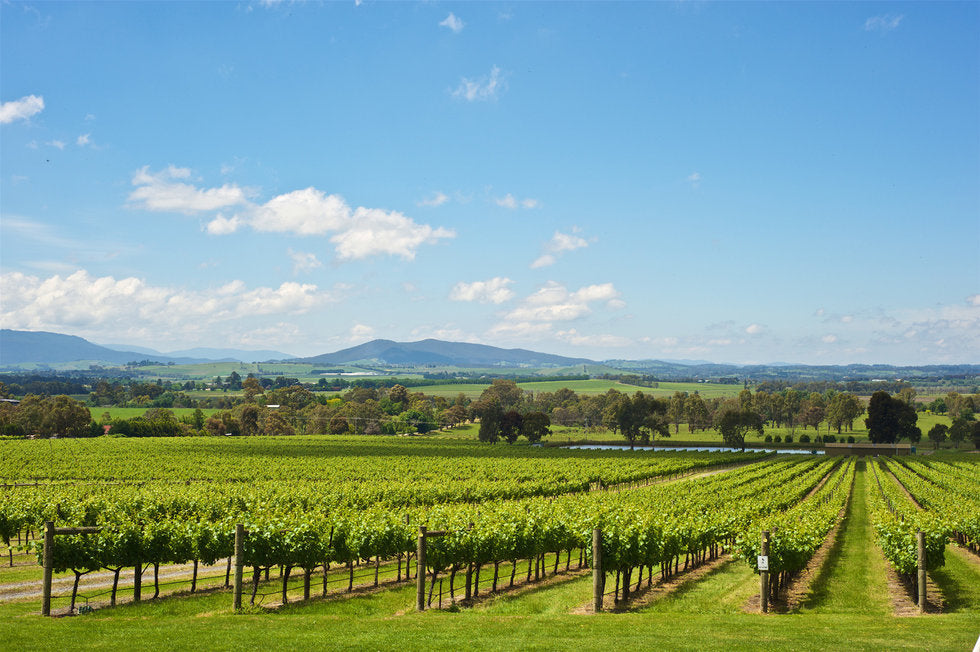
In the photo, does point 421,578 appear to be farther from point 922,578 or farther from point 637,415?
point 637,415

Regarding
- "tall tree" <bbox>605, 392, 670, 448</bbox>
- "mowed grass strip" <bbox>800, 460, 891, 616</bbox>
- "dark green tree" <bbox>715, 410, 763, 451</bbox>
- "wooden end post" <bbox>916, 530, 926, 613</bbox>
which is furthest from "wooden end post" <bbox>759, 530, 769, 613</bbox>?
"tall tree" <bbox>605, 392, 670, 448</bbox>

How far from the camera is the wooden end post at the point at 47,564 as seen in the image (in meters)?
15.1

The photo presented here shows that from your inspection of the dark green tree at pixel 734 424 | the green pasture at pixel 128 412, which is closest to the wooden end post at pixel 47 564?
the dark green tree at pixel 734 424

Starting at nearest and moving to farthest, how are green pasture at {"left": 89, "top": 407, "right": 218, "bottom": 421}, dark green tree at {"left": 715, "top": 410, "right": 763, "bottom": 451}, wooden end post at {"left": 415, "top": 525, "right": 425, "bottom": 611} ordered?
wooden end post at {"left": 415, "top": 525, "right": 425, "bottom": 611} → dark green tree at {"left": 715, "top": 410, "right": 763, "bottom": 451} → green pasture at {"left": 89, "top": 407, "right": 218, "bottom": 421}

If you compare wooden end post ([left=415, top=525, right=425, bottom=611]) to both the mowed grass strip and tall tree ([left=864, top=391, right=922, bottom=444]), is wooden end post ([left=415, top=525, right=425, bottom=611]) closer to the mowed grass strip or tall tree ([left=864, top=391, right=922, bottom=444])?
the mowed grass strip

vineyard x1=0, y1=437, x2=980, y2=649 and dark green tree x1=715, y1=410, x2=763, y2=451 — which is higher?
vineyard x1=0, y1=437, x2=980, y2=649

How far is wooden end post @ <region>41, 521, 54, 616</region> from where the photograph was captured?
1505 cm

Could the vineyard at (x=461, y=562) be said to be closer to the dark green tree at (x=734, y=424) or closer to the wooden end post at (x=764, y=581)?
the wooden end post at (x=764, y=581)

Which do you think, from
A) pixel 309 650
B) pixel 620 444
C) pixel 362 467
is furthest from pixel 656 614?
pixel 620 444

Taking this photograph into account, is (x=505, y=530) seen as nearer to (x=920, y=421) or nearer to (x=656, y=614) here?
(x=656, y=614)

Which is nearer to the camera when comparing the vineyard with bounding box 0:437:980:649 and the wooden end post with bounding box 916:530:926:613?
the vineyard with bounding box 0:437:980:649

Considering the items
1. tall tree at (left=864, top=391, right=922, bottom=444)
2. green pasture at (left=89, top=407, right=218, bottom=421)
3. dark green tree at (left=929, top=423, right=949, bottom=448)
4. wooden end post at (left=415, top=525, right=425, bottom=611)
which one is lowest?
green pasture at (left=89, top=407, right=218, bottom=421)

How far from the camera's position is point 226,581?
2000 centimetres

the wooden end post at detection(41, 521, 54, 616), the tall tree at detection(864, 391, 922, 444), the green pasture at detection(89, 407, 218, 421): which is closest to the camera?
the wooden end post at detection(41, 521, 54, 616)
